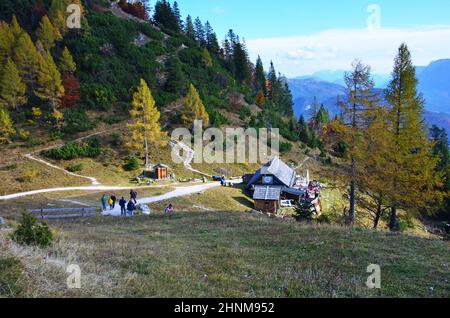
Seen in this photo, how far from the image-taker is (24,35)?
5550 centimetres

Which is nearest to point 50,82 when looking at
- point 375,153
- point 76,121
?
point 76,121

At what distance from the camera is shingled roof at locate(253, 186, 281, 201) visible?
138 feet

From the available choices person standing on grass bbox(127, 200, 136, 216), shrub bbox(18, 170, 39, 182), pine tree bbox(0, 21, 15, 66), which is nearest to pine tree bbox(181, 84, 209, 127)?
shrub bbox(18, 170, 39, 182)

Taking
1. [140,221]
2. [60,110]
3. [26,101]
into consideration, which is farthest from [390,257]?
[26,101]

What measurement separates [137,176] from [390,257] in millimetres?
39970

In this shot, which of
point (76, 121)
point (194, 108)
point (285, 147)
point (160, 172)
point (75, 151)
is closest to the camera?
point (160, 172)

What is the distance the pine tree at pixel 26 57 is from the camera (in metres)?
54.2

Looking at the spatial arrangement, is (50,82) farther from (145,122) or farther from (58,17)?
(58,17)

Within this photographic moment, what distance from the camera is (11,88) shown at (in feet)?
171

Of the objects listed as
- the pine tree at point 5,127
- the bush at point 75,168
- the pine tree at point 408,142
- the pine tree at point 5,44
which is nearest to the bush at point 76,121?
the pine tree at point 5,127

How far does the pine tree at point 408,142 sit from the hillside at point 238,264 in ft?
25.5

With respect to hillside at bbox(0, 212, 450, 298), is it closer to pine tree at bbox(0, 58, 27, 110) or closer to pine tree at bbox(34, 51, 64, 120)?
pine tree at bbox(34, 51, 64, 120)

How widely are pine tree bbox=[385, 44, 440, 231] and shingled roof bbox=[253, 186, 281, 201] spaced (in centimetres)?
2091

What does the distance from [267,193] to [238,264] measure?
32.7 m
